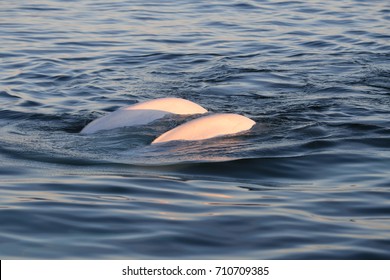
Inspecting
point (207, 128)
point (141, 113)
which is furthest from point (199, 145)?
point (141, 113)

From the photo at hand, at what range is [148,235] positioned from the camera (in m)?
6.73

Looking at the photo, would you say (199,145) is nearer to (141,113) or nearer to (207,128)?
(207,128)

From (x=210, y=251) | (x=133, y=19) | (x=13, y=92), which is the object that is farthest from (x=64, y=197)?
(x=133, y=19)

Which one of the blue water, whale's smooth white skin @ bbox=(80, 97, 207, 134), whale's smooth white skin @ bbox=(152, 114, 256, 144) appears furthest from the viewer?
whale's smooth white skin @ bbox=(80, 97, 207, 134)

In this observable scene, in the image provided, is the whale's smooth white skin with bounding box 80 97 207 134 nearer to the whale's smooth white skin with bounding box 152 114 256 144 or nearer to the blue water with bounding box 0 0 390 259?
the blue water with bounding box 0 0 390 259

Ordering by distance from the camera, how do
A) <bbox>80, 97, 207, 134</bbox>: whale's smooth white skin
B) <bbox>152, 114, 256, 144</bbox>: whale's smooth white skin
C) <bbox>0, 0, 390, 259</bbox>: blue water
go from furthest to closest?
<bbox>80, 97, 207, 134</bbox>: whale's smooth white skin
<bbox>152, 114, 256, 144</bbox>: whale's smooth white skin
<bbox>0, 0, 390, 259</bbox>: blue water

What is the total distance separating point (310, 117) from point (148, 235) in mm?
4681

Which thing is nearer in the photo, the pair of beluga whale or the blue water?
the blue water

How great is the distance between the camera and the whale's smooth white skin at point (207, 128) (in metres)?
9.58

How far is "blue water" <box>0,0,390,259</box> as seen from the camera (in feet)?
22.1

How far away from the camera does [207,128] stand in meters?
9.77

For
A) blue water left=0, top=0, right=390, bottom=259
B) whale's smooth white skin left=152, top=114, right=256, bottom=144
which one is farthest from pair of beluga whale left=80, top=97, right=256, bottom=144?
blue water left=0, top=0, right=390, bottom=259

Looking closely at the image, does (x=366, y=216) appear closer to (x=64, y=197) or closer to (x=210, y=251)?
(x=210, y=251)
